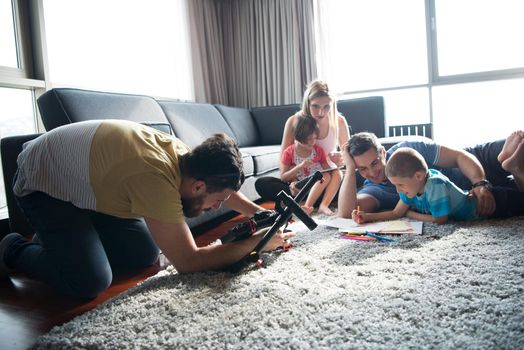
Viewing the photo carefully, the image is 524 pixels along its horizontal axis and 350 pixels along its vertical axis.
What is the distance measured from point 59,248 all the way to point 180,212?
18.2 inches

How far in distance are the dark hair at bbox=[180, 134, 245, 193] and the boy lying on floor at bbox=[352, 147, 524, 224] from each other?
83cm

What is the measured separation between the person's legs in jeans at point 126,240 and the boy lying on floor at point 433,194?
3.10ft

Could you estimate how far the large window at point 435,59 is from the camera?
380 centimetres

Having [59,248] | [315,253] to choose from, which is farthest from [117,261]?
[315,253]

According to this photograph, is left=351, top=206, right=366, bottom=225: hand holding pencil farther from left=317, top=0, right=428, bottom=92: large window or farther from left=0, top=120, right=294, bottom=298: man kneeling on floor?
left=317, top=0, right=428, bottom=92: large window

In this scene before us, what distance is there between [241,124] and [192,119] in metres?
0.87

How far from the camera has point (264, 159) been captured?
2609mm

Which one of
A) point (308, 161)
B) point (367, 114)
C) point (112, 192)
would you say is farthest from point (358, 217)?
point (367, 114)

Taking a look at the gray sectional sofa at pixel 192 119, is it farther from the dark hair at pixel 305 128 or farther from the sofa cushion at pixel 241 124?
the dark hair at pixel 305 128

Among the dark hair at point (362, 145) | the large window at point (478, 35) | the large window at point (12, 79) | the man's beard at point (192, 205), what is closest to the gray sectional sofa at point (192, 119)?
the man's beard at point (192, 205)

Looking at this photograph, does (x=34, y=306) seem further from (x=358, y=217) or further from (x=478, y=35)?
(x=478, y=35)

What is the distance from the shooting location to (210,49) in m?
4.28

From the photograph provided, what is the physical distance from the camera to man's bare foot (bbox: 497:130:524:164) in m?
1.78

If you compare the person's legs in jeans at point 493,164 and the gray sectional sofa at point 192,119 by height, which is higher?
the gray sectional sofa at point 192,119
